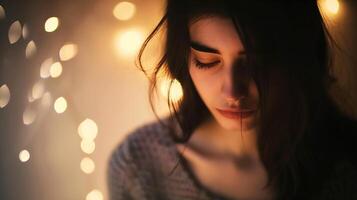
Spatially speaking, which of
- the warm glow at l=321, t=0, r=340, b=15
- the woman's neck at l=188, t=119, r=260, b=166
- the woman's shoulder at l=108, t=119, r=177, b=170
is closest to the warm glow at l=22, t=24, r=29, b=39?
the woman's shoulder at l=108, t=119, r=177, b=170

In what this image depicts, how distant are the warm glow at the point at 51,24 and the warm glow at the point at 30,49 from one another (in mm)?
46

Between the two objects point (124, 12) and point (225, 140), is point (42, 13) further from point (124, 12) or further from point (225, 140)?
point (225, 140)

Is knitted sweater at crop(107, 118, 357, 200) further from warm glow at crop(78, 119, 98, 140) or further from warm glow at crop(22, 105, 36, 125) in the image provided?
warm glow at crop(22, 105, 36, 125)

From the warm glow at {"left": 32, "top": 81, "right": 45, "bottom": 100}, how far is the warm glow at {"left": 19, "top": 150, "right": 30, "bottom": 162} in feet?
0.41

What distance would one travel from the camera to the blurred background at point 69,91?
754 mm

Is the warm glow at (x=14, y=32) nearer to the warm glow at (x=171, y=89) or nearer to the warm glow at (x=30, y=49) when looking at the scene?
the warm glow at (x=30, y=49)

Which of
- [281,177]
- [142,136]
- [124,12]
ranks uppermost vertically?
[124,12]

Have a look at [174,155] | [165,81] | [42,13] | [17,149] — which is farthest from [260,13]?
[17,149]

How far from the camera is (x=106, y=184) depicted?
0.79 meters

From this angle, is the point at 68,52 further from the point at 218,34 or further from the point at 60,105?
the point at 218,34

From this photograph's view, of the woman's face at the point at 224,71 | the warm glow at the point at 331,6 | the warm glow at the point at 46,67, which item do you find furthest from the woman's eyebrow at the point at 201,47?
the warm glow at the point at 46,67

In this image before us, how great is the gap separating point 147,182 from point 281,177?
266 mm

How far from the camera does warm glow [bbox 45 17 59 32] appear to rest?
0.79m

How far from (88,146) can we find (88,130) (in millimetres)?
34
